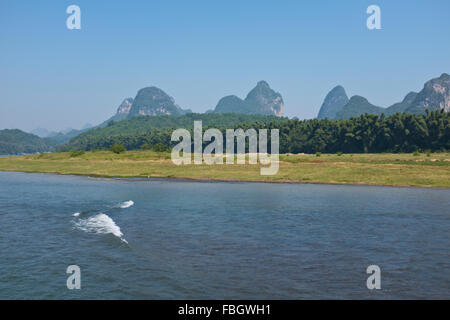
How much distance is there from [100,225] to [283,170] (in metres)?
44.3

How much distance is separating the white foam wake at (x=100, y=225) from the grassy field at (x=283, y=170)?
3411 cm

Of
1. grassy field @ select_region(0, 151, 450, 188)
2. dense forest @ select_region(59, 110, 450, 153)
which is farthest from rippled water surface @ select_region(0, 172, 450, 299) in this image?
dense forest @ select_region(59, 110, 450, 153)

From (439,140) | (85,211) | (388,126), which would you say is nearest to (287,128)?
(388,126)

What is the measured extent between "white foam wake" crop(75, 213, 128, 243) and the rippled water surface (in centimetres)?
6

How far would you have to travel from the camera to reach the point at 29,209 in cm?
3469

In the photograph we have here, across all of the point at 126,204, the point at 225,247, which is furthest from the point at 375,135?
the point at 225,247

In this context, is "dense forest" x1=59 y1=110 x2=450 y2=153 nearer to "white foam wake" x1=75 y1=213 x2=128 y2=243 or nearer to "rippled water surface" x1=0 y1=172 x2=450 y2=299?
"rippled water surface" x1=0 y1=172 x2=450 y2=299

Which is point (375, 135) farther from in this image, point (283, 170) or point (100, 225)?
point (100, 225)

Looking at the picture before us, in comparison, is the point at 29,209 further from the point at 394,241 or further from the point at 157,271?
the point at 394,241

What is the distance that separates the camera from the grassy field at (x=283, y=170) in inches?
2244

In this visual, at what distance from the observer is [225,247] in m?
22.0

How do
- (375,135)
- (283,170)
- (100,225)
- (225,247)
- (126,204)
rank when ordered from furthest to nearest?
1. (375,135)
2. (283,170)
3. (126,204)
4. (100,225)
5. (225,247)

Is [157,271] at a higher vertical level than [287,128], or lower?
lower
